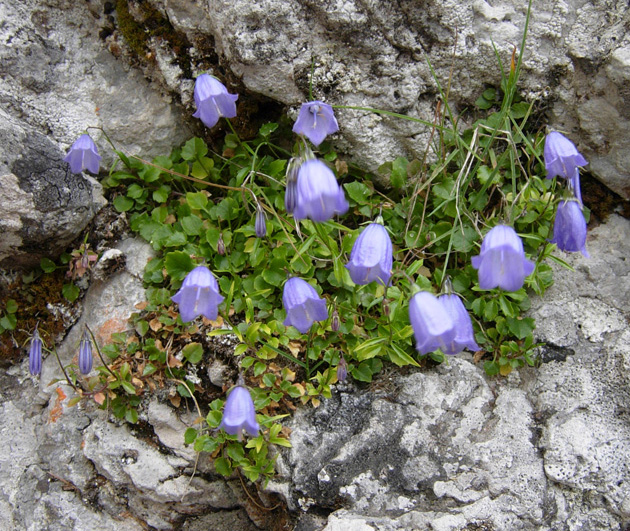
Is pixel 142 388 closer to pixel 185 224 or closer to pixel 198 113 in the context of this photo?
pixel 185 224

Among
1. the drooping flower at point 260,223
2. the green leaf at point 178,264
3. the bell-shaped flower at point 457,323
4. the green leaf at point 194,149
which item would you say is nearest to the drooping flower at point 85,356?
the green leaf at point 178,264

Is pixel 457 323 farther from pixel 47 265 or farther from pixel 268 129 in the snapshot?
pixel 47 265

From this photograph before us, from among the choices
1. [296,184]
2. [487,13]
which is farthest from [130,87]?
[487,13]

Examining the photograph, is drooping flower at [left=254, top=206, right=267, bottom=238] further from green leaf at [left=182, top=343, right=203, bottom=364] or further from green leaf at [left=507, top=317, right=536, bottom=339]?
green leaf at [left=507, top=317, right=536, bottom=339]

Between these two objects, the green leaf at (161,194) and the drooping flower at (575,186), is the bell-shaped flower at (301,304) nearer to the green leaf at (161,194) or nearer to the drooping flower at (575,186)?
the green leaf at (161,194)

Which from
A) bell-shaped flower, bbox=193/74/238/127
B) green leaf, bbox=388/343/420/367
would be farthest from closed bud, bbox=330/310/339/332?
bell-shaped flower, bbox=193/74/238/127

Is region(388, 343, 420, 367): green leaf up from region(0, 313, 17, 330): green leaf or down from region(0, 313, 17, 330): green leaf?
up
